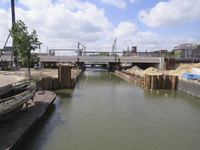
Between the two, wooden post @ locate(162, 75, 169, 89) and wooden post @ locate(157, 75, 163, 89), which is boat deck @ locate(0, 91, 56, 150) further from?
wooden post @ locate(162, 75, 169, 89)

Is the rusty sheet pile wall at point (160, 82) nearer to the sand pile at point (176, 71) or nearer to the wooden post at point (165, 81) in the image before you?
the wooden post at point (165, 81)

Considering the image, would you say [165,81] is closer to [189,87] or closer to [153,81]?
[153,81]

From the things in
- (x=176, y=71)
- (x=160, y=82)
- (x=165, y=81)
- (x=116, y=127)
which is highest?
(x=176, y=71)

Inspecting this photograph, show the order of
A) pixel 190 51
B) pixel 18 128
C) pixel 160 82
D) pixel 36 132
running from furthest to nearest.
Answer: pixel 190 51
pixel 160 82
pixel 36 132
pixel 18 128

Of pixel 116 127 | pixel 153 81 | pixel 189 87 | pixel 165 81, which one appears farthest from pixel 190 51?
pixel 116 127

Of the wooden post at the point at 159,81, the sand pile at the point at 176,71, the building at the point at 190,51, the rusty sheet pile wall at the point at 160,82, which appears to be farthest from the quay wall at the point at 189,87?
the building at the point at 190,51

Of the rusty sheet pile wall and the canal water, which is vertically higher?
the rusty sheet pile wall

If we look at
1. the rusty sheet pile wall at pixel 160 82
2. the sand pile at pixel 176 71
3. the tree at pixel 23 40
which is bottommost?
the rusty sheet pile wall at pixel 160 82

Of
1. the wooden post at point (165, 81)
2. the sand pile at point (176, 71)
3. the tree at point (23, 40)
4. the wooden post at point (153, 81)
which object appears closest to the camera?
the tree at point (23, 40)

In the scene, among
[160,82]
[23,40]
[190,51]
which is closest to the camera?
[23,40]

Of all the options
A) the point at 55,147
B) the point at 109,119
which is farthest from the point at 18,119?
the point at 109,119

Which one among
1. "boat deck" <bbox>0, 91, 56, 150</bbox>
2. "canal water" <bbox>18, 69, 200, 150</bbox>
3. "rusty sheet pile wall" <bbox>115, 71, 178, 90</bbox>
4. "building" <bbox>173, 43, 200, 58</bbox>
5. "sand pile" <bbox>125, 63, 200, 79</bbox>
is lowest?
"canal water" <bbox>18, 69, 200, 150</bbox>

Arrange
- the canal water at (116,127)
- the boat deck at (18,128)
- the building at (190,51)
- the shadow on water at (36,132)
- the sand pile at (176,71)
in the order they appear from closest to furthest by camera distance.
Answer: the boat deck at (18,128) < the shadow on water at (36,132) < the canal water at (116,127) < the sand pile at (176,71) < the building at (190,51)

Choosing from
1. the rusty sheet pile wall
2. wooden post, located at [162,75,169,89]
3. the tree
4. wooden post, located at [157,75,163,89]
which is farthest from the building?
the tree
